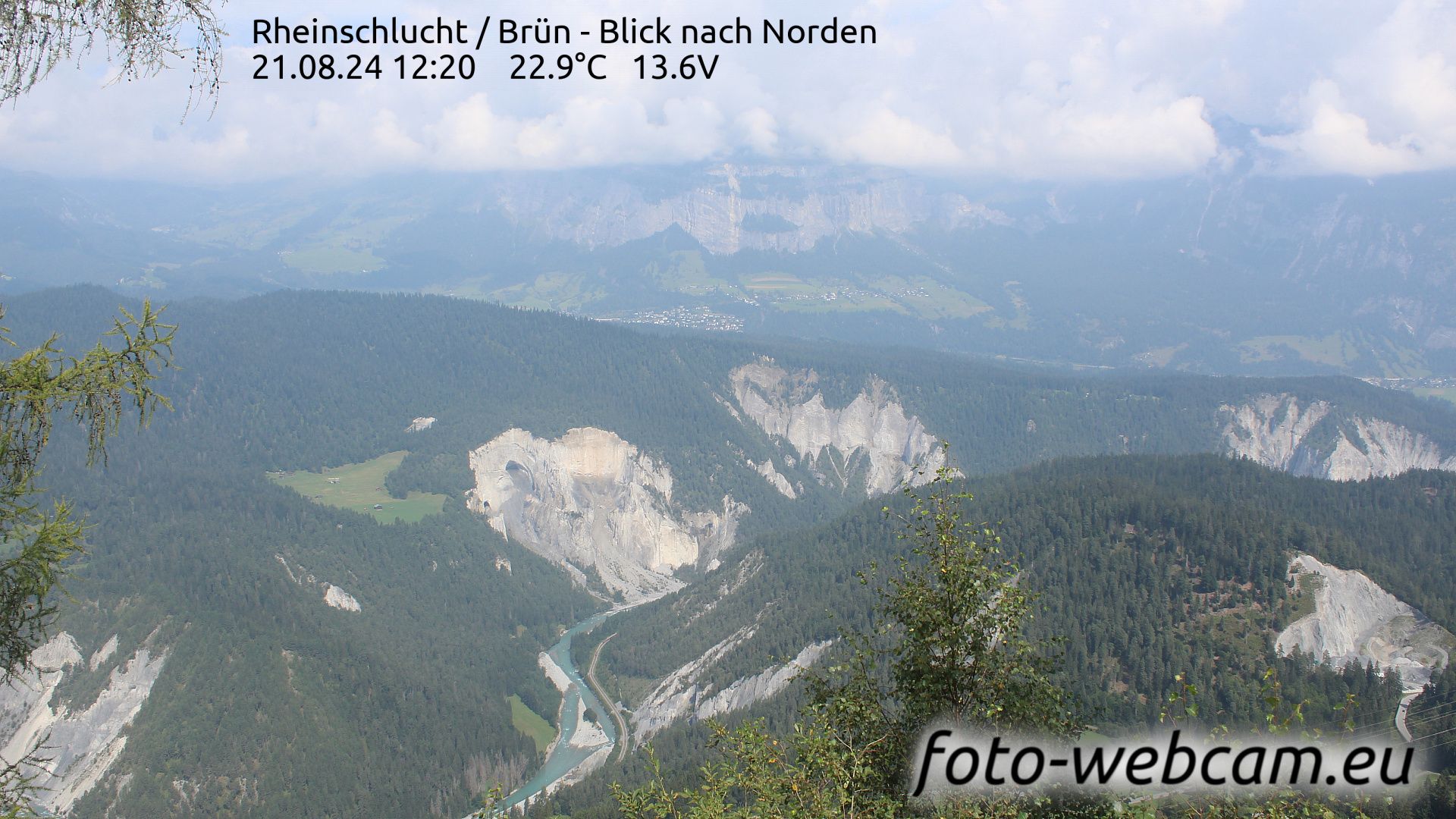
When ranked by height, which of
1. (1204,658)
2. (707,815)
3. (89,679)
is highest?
(707,815)

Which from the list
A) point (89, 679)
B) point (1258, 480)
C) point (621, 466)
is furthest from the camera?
point (621, 466)

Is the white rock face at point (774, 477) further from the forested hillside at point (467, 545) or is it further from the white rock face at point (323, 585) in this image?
the white rock face at point (323, 585)

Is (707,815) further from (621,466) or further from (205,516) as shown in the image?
(621,466)

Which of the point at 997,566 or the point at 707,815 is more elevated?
the point at 997,566

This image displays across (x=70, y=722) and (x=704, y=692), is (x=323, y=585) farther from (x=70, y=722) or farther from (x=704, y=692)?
(x=704, y=692)

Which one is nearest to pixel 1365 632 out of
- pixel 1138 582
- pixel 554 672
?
pixel 1138 582

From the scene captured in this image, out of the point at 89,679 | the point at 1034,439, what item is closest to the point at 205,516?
the point at 89,679

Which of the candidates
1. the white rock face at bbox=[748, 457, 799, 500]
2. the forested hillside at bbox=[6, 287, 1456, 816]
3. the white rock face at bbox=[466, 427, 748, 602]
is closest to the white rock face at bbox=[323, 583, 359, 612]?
the forested hillside at bbox=[6, 287, 1456, 816]
